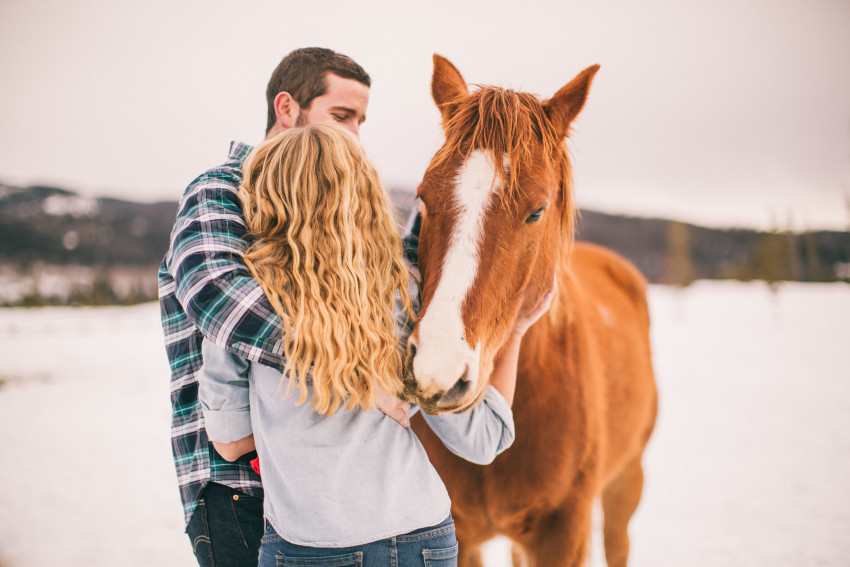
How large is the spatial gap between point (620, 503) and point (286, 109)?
148 inches

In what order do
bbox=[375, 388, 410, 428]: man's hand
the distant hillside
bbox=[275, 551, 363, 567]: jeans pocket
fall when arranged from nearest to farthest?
bbox=[275, 551, 363, 567]: jeans pocket → bbox=[375, 388, 410, 428]: man's hand → the distant hillside

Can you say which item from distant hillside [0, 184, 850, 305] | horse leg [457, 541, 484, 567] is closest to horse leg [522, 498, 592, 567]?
horse leg [457, 541, 484, 567]

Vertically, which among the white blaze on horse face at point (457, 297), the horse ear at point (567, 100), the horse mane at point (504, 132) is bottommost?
the white blaze on horse face at point (457, 297)

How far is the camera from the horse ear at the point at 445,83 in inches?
77.1

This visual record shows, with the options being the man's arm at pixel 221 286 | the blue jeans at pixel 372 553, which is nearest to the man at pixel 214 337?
the man's arm at pixel 221 286

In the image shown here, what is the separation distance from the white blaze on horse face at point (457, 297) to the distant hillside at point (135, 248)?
1004 inches

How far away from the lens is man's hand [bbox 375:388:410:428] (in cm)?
119

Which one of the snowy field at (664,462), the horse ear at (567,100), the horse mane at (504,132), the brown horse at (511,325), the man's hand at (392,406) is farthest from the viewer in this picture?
the snowy field at (664,462)

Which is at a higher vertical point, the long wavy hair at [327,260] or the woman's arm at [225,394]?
the long wavy hair at [327,260]

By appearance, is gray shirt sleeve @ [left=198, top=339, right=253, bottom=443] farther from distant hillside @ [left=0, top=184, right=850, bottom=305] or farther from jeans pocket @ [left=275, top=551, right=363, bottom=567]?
distant hillside @ [left=0, top=184, right=850, bottom=305]

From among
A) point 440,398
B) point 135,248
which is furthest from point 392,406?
point 135,248

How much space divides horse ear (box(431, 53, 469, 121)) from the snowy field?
414 centimetres

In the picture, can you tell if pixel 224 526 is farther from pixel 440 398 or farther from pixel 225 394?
pixel 440 398

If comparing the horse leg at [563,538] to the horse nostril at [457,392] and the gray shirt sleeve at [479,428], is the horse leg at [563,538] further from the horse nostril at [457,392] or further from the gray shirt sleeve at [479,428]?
the horse nostril at [457,392]
